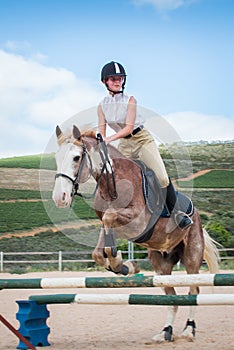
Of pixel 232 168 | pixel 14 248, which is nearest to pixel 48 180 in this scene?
pixel 14 248

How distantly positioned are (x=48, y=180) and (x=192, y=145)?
19041mm

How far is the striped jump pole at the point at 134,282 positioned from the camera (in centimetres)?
461

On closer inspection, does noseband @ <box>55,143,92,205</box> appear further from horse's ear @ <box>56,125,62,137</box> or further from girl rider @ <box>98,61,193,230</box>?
girl rider @ <box>98,61,193,230</box>

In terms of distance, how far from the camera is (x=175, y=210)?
584 cm

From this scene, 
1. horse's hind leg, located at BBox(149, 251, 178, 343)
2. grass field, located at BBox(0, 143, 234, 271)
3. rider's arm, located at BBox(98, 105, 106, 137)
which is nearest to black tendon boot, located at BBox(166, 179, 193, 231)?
horse's hind leg, located at BBox(149, 251, 178, 343)

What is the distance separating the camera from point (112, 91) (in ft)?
18.0

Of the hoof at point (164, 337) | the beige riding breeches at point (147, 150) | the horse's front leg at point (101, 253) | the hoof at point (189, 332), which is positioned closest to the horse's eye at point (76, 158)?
the horse's front leg at point (101, 253)

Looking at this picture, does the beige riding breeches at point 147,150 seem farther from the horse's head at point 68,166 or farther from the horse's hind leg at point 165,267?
the horse's hind leg at point 165,267

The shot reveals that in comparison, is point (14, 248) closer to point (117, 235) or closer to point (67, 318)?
point (67, 318)

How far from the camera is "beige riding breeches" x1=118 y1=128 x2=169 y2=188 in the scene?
5629mm

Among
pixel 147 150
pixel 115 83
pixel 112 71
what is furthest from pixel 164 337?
pixel 112 71

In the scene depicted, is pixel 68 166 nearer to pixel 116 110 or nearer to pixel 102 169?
pixel 102 169

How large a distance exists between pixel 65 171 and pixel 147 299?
4.14 ft

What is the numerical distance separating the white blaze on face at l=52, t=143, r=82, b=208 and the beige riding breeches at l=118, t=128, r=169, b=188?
76 cm
